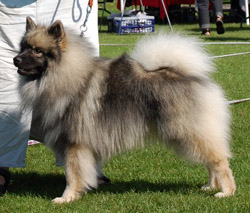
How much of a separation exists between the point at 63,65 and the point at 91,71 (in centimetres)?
19

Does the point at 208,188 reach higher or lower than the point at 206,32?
higher

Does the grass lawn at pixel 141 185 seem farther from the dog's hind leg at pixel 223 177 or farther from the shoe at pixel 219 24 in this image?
the shoe at pixel 219 24

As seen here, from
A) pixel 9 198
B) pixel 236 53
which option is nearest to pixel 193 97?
pixel 9 198

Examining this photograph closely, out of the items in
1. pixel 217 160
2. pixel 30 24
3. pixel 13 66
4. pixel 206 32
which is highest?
pixel 30 24

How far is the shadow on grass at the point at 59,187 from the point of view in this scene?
3.70 meters

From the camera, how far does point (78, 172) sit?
136 inches

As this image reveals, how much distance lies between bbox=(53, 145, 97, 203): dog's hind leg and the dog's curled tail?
68 centimetres

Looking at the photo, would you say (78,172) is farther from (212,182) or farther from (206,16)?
(206,16)

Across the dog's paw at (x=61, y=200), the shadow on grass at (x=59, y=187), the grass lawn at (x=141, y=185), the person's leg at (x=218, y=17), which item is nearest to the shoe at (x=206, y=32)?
the person's leg at (x=218, y=17)

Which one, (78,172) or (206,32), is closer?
(78,172)

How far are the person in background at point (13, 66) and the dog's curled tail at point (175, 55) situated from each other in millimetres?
411

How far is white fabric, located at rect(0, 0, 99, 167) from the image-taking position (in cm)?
365

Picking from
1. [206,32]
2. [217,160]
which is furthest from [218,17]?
[217,160]

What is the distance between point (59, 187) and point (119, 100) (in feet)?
3.02
